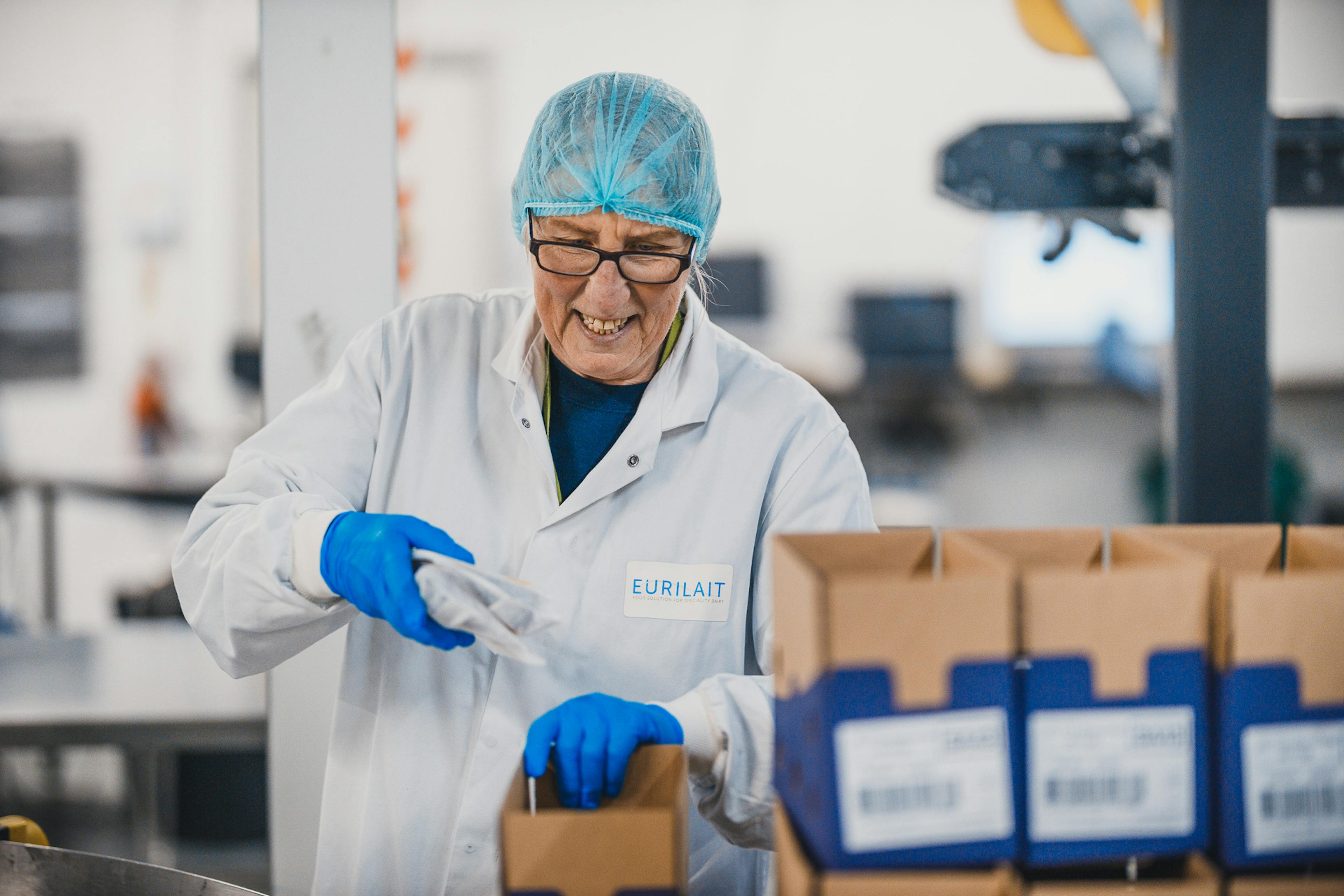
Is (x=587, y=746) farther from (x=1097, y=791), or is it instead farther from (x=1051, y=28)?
(x=1051, y=28)

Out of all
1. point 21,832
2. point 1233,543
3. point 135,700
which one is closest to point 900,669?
point 1233,543

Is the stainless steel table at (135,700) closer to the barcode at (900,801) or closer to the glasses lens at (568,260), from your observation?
the glasses lens at (568,260)

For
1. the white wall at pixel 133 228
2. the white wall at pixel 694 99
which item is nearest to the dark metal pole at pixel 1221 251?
the white wall at pixel 694 99

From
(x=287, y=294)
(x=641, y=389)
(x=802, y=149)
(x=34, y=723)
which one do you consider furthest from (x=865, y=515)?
(x=802, y=149)

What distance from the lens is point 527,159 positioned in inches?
44.8

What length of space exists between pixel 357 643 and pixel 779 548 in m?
0.67

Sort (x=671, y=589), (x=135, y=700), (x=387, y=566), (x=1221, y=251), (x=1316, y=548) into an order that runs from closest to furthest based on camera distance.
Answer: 1. (x=1316, y=548)
2. (x=387, y=566)
3. (x=671, y=589)
4. (x=1221, y=251)
5. (x=135, y=700)

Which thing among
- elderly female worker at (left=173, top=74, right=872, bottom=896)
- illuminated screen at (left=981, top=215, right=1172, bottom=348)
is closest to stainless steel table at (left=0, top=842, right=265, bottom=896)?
elderly female worker at (left=173, top=74, right=872, bottom=896)

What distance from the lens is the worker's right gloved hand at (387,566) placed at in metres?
0.88

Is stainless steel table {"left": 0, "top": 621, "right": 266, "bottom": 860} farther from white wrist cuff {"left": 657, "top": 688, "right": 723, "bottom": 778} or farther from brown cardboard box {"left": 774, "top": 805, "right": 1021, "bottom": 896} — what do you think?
brown cardboard box {"left": 774, "top": 805, "right": 1021, "bottom": 896}

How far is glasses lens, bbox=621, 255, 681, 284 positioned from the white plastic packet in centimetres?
40

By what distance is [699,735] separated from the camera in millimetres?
916

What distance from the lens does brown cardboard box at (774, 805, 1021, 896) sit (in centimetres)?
56

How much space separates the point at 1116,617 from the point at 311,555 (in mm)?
727
